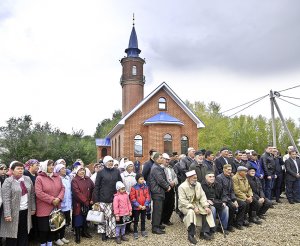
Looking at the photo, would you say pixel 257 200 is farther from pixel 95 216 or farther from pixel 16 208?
pixel 16 208

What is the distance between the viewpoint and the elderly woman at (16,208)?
5.31 meters

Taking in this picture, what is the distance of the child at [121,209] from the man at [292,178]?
6.76 m

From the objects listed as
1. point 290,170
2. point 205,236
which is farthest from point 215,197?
point 290,170

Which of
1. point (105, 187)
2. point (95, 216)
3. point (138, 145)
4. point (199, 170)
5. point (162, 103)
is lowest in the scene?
point (95, 216)

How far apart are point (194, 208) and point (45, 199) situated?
125 inches

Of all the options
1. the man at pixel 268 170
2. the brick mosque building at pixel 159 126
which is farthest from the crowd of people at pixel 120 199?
the brick mosque building at pixel 159 126

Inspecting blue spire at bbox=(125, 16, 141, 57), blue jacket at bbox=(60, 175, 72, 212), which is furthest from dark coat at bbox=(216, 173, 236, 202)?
blue spire at bbox=(125, 16, 141, 57)

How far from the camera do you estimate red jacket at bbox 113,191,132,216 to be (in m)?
6.82

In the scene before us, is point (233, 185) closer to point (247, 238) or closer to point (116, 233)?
point (247, 238)

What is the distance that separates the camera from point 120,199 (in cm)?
689

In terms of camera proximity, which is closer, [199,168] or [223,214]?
[223,214]

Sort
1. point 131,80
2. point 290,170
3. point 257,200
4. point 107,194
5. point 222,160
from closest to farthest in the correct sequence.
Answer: point 107,194, point 257,200, point 222,160, point 290,170, point 131,80

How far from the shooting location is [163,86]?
80.9ft

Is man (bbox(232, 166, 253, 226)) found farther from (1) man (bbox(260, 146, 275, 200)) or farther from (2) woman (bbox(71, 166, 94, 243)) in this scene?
(2) woman (bbox(71, 166, 94, 243))
